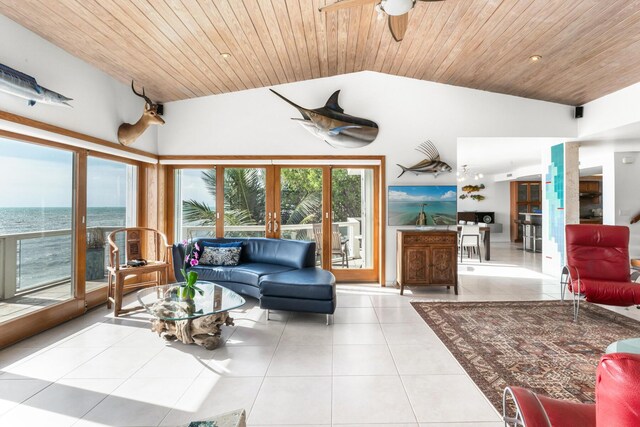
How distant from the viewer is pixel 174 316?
2.77 meters

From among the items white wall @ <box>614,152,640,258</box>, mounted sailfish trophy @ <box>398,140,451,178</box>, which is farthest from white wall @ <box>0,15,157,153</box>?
white wall @ <box>614,152,640,258</box>

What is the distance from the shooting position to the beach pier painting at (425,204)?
5395 millimetres

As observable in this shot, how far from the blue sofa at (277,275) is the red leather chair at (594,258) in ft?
9.08

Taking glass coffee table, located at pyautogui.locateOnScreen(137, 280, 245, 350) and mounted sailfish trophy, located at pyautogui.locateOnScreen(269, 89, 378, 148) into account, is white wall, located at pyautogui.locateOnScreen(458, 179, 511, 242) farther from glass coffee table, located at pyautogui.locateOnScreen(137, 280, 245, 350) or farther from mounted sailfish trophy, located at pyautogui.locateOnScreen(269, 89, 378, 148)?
glass coffee table, located at pyautogui.locateOnScreen(137, 280, 245, 350)

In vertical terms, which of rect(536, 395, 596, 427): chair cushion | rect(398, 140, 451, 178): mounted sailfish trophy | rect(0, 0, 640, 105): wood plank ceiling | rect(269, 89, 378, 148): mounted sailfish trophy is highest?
rect(0, 0, 640, 105): wood plank ceiling

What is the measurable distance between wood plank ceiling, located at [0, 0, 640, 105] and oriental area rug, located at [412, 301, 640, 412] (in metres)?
3.05

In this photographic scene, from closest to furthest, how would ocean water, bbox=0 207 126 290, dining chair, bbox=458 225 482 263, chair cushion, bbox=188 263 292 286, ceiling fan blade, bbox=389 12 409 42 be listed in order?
ceiling fan blade, bbox=389 12 409 42, ocean water, bbox=0 207 126 290, chair cushion, bbox=188 263 292 286, dining chair, bbox=458 225 482 263

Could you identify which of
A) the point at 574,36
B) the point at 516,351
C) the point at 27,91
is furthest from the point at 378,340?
the point at 27,91

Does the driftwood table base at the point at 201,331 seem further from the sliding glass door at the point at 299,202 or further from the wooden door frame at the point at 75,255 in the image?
the sliding glass door at the point at 299,202

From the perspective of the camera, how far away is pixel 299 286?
12.2 ft

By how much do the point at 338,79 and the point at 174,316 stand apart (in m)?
4.26

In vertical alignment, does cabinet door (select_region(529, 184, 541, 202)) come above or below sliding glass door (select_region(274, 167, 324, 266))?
above

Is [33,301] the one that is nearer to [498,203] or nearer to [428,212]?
[428,212]

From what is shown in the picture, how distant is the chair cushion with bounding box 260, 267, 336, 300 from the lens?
3.67 meters
